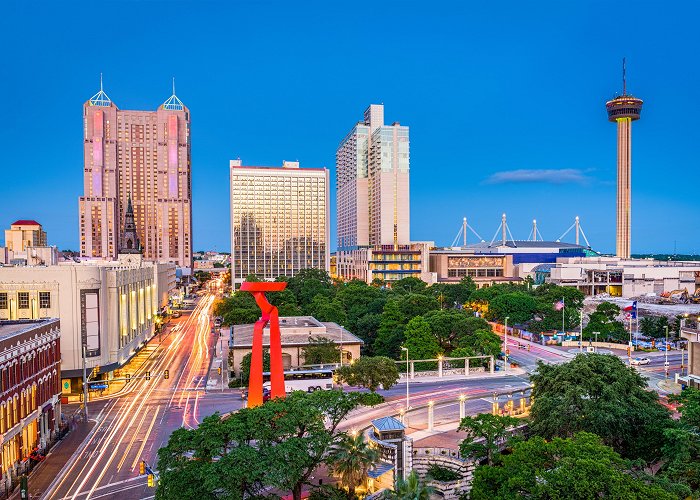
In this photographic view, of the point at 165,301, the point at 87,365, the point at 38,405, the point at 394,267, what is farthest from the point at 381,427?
the point at 394,267

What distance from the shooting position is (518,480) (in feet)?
89.5

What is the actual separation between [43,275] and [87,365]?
12.1m

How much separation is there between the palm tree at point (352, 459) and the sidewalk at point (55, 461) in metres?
21.7

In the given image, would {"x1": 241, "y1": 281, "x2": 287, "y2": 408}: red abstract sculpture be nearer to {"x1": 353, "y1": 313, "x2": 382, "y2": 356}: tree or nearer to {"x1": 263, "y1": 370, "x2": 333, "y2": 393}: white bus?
{"x1": 263, "y1": 370, "x2": 333, "y2": 393}: white bus

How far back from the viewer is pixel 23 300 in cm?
6788

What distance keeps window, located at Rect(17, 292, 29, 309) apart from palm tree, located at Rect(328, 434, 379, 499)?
169ft

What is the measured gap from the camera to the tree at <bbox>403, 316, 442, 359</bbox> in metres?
74.1

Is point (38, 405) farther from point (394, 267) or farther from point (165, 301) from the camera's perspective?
point (394, 267)

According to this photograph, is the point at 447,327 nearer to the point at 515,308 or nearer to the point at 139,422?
the point at 515,308

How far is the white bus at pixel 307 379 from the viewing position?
6425cm

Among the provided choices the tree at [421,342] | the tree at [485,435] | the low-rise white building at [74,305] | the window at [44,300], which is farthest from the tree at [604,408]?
the window at [44,300]

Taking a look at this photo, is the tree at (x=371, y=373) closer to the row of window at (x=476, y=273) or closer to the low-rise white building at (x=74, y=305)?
the low-rise white building at (x=74, y=305)

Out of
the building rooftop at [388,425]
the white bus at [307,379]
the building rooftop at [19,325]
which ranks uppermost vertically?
the building rooftop at [19,325]

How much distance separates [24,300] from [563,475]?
211ft
